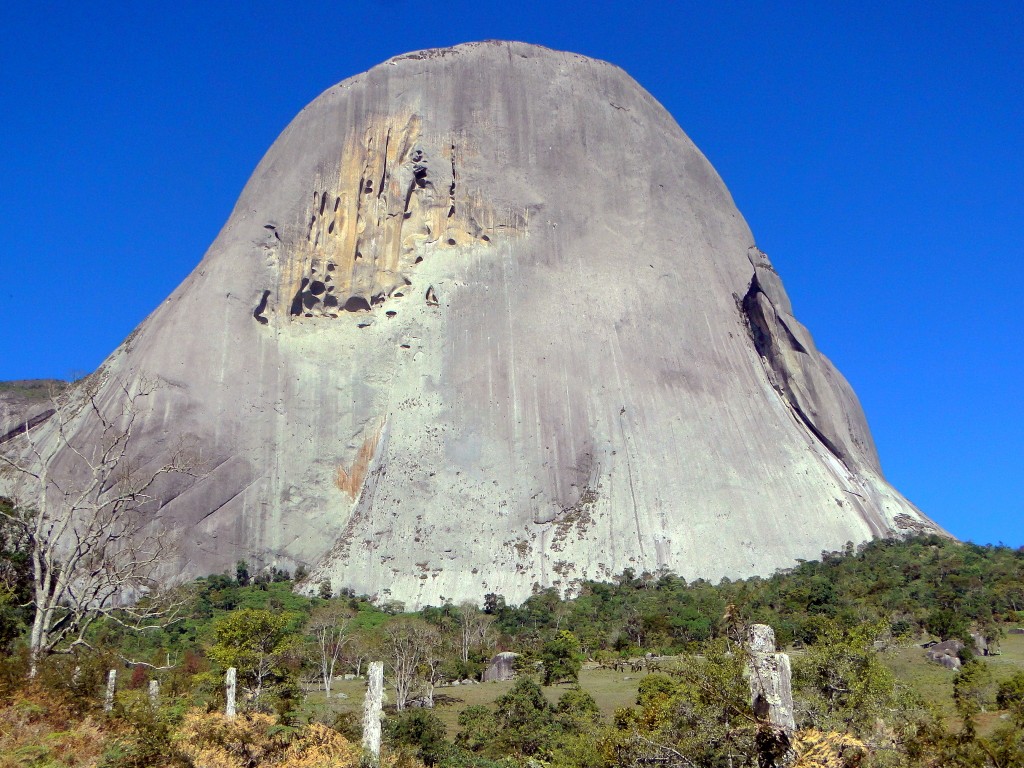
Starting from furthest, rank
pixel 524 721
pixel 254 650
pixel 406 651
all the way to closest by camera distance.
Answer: pixel 406 651 → pixel 254 650 → pixel 524 721

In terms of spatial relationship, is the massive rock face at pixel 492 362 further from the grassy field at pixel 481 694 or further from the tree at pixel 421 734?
the tree at pixel 421 734

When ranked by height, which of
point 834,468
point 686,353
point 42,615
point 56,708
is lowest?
point 56,708

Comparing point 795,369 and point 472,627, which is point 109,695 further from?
point 795,369

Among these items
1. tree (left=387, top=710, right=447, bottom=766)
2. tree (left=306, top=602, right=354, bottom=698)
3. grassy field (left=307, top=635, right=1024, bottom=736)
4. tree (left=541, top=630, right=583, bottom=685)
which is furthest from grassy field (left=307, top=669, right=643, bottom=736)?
tree (left=387, top=710, right=447, bottom=766)

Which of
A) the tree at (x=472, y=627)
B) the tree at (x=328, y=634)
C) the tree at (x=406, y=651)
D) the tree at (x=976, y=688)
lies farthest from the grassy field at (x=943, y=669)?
the tree at (x=328, y=634)

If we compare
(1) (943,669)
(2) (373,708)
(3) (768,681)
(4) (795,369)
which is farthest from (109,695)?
(4) (795,369)

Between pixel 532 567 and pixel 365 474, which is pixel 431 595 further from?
pixel 365 474

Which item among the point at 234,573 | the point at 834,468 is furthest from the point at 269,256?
the point at 834,468
